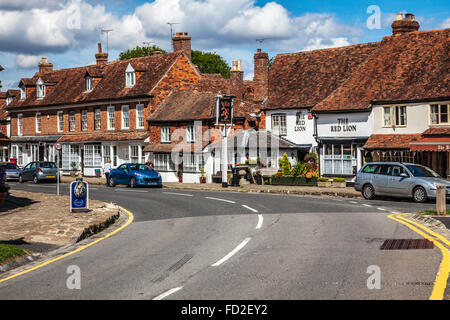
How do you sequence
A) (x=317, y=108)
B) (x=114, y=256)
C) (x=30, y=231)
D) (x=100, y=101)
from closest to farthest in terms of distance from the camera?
(x=114, y=256) < (x=30, y=231) < (x=317, y=108) < (x=100, y=101)

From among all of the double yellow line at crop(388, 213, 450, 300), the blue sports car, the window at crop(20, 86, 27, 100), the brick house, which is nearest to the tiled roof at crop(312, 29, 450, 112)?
the blue sports car

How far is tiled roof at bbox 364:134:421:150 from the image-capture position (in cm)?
3525

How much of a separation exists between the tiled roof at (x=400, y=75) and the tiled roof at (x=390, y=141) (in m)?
2.11

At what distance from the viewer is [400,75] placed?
124 feet

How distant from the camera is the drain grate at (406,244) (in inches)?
516

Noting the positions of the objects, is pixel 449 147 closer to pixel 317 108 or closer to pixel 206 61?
pixel 317 108

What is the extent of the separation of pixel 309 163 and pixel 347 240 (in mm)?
26374

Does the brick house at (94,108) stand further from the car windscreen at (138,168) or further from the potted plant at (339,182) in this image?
the potted plant at (339,182)

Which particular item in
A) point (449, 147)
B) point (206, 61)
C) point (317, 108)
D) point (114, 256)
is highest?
point (206, 61)

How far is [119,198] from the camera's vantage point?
29.7 meters

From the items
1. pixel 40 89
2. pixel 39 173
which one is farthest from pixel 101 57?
pixel 39 173

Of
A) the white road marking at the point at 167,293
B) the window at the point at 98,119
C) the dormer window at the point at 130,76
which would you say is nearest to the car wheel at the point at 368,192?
the white road marking at the point at 167,293

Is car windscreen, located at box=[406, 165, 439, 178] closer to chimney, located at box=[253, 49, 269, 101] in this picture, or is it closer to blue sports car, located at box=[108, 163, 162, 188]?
blue sports car, located at box=[108, 163, 162, 188]
